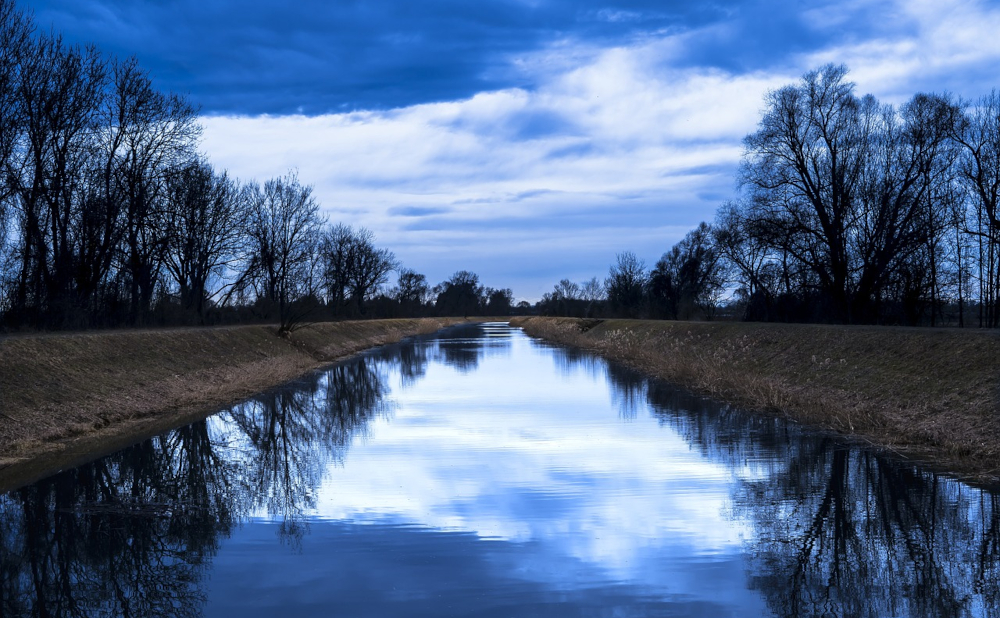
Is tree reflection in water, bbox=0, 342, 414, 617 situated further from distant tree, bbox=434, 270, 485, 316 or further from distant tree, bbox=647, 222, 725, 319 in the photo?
distant tree, bbox=434, 270, 485, 316

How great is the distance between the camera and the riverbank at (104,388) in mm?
12984

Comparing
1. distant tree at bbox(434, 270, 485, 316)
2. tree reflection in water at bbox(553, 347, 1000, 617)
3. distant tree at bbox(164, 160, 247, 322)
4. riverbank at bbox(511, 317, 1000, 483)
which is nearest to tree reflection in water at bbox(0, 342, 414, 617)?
tree reflection in water at bbox(553, 347, 1000, 617)

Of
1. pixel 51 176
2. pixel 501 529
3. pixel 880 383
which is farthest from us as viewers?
pixel 51 176

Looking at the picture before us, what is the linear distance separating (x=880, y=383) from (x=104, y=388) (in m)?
17.7

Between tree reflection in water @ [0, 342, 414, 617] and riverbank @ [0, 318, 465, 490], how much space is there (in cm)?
→ 86

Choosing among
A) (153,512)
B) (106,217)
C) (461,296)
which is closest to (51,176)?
(106,217)

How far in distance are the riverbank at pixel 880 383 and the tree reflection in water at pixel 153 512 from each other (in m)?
9.62

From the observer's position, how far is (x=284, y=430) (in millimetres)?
16578

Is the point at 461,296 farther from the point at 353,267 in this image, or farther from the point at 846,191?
the point at 846,191

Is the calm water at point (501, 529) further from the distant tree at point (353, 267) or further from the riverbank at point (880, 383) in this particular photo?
the distant tree at point (353, 267)

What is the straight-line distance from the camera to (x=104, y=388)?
1798 cm

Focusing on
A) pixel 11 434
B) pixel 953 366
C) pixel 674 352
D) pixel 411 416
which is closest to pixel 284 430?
pixel 411 416

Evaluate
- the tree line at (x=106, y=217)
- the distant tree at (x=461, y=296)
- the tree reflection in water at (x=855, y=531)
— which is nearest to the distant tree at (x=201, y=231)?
the tree line at (x=106, y=217)

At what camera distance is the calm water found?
6.39m
